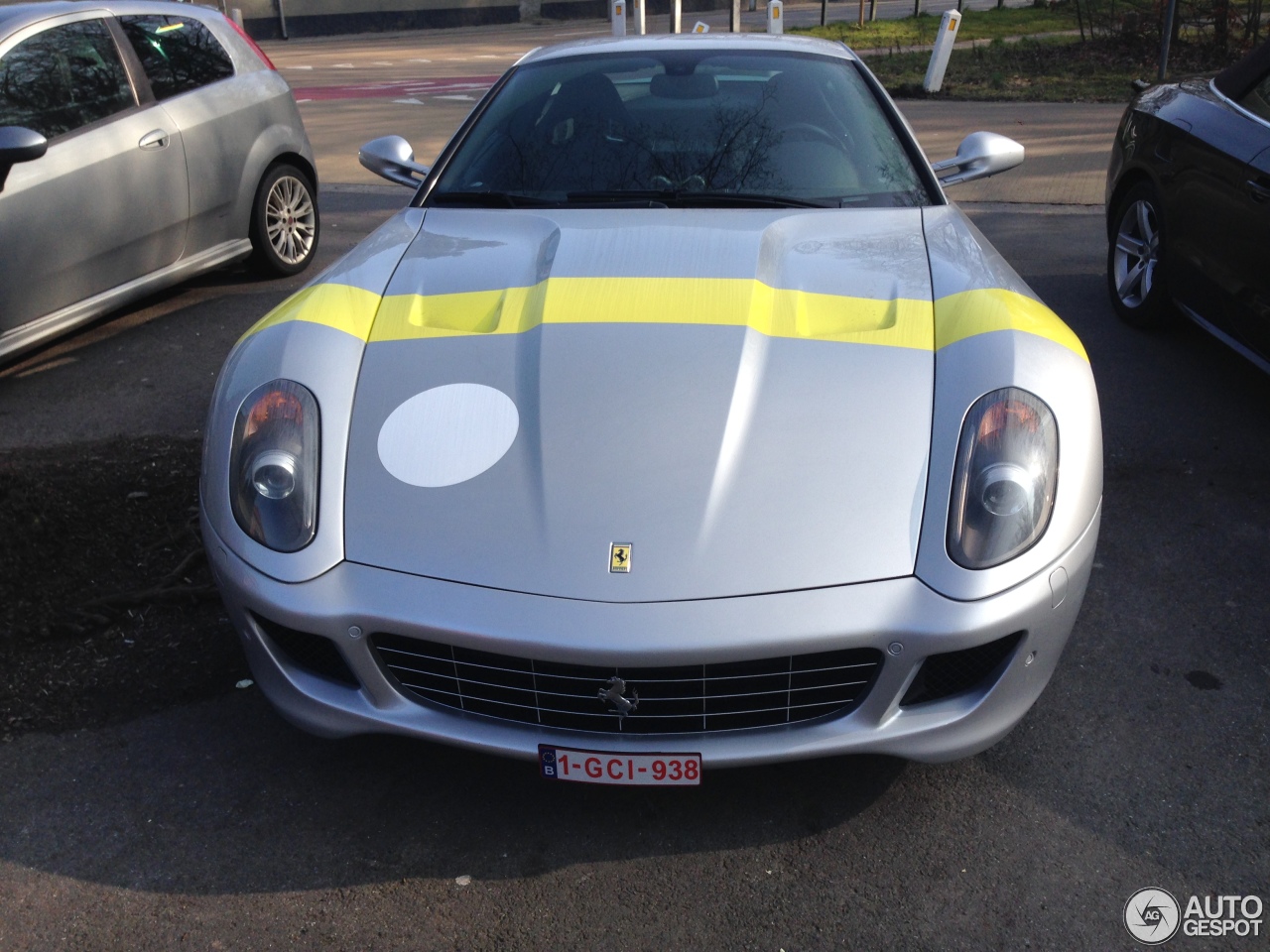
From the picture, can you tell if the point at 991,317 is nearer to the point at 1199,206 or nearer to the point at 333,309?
the point at 333,309

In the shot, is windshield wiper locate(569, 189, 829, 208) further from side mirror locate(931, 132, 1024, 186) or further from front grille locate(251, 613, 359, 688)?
front grille locate(251, 613, 359, 688)

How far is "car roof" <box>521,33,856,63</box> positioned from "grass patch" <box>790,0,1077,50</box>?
48.2 ft

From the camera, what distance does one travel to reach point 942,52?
13.3 meters

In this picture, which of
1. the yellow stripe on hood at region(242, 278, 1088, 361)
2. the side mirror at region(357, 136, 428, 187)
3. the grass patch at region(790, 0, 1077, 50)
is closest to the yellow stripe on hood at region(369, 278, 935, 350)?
the yellow stripe on hood at region(242, 278, 1088, 361)

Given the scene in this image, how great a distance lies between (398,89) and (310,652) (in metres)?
15.6

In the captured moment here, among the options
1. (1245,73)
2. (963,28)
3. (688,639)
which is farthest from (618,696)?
(963,28)

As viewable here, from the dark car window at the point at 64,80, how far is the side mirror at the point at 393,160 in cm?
167

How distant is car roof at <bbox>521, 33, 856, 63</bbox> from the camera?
419cm

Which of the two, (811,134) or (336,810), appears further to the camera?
(811,134)

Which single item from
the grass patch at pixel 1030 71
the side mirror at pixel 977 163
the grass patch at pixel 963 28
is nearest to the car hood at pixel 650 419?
the side mirror at pixel 977 163

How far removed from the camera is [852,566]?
2.29m

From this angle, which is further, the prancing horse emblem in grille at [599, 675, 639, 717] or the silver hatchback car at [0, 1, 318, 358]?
the silver hatchback car at [0, 1, 318, 358]

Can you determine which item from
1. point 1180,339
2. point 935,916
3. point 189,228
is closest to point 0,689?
point 935,916

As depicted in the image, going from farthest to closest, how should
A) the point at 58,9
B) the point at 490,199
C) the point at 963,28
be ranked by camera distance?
the point at 963,28
the point at 58,9
the point at 490,199
